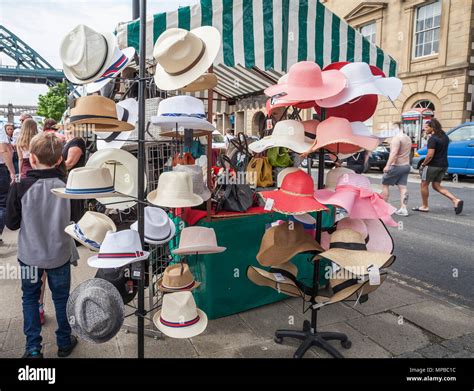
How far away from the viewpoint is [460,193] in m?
10.3

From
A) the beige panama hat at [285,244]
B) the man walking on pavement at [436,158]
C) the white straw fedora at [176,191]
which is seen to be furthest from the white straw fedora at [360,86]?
the man walking on pavement at [436,158]

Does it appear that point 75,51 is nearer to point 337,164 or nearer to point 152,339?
point 337,164

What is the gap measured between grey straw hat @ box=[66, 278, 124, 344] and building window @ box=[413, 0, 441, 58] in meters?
21.2

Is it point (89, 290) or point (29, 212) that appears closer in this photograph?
point (89, 290)

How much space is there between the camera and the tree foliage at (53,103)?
4588 centimetres

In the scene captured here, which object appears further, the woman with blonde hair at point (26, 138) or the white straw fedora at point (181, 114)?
the woman with blonde hair at point (26, 138)

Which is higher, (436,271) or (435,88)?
(435,88)

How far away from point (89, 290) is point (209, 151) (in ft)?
5.05

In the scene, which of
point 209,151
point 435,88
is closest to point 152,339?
point 209,151

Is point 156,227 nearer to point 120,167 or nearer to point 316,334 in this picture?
point 120,167

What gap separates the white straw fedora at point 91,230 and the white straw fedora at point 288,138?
1.20 metres

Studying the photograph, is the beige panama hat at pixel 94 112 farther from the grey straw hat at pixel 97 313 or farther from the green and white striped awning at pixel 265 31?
the green and white striped awning at pixel 265 31

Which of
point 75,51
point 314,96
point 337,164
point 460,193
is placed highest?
point 75,51

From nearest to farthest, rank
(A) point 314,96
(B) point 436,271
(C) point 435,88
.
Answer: (A) point 314,96 → (B) point 436,271 → (C) point 435,88
